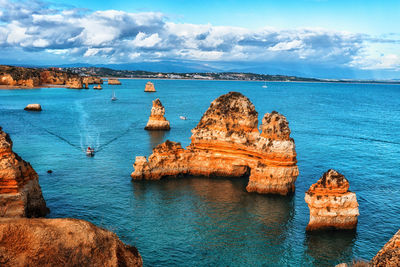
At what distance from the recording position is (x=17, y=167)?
31.7 meters

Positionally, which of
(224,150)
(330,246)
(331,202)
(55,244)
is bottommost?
(330,246)

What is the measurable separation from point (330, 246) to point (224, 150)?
20227 mm

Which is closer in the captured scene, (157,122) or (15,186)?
(15,186)

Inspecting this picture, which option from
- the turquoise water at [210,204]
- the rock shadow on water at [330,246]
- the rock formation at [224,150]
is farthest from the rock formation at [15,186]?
Answer: the rock shadow on water at [330,246]

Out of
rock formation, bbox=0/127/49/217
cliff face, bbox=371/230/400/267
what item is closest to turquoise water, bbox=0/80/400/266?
rock formation, bbox=0/127/49/217

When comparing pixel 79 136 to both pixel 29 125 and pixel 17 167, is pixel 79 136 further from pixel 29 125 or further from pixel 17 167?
pixel 17 167

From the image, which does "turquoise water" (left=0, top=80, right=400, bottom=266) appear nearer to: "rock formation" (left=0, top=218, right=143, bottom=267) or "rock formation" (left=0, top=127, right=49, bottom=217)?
"rock formation" (left=0, top=127, right=49, bottom=217)

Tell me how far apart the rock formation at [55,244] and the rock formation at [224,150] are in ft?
102

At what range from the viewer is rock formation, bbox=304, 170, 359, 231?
3256cm

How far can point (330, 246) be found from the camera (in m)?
31.0

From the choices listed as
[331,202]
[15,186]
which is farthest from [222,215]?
[15,186]

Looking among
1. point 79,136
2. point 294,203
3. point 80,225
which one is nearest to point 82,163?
point 79,136

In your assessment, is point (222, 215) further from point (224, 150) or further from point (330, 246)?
point (224, 150)

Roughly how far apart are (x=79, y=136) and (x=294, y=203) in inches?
2097
